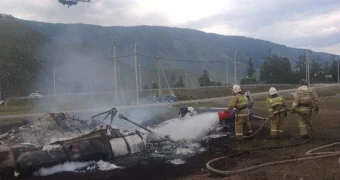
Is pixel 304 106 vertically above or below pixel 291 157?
above

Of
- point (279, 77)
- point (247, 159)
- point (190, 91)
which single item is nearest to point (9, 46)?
point (190, 91)

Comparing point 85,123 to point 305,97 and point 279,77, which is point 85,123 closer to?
point 305,97

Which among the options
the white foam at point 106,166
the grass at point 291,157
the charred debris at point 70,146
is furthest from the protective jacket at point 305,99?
the white foam at point 106,166

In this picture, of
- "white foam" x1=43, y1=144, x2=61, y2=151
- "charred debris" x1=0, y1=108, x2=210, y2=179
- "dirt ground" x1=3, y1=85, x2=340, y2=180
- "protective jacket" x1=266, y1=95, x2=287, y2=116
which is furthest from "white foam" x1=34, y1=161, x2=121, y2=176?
"protective jacket" x1=266, y1=95, x2=287, y2=116

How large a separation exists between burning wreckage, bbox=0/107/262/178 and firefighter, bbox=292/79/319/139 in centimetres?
261

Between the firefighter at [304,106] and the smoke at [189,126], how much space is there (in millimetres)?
3196

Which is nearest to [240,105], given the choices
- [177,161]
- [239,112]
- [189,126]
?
[239,112]

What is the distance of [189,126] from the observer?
1383 centimetres

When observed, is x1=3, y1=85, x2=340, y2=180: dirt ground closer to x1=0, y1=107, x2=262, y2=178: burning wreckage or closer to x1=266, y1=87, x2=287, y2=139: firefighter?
x1=266, y1=87, x2=287, y2=139: firefighter

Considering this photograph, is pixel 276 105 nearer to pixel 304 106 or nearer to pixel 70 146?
pixel 304 106

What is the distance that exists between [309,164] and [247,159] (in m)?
1.83

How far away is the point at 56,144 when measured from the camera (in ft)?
31.5

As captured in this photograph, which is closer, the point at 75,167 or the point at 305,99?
the point at 75,167

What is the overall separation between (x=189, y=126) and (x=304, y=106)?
4160 millimetres
